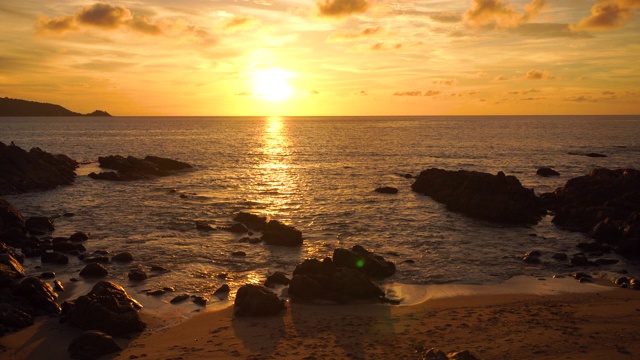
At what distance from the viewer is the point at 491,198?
43.8 meters

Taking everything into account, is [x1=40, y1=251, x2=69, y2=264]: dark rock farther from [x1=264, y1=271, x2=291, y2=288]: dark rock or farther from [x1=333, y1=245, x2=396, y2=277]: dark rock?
[x1=333, y1=245, x2=396, y2=277]: dark rock

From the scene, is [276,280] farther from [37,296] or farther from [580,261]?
[580,261]

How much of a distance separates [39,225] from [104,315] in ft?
70.6

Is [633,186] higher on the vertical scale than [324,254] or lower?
higher

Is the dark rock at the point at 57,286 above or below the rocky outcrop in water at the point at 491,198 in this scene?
below

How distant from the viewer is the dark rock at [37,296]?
20812mm

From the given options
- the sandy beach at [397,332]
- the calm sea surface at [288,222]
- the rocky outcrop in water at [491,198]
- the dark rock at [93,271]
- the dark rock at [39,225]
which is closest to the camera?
the sandy beach at [397,332]

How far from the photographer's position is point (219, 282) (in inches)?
1019

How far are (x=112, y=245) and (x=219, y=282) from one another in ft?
36.2

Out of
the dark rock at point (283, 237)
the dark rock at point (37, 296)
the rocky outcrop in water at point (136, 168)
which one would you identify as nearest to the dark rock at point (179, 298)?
the dark rock at point (37, 296)

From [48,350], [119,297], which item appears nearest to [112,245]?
[119,297]

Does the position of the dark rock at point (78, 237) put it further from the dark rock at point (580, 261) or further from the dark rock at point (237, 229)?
the dark rock at point (580, 261)

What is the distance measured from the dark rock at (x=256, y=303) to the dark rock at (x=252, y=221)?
54.2 ft

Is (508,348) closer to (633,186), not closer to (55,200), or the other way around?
(633,186)
